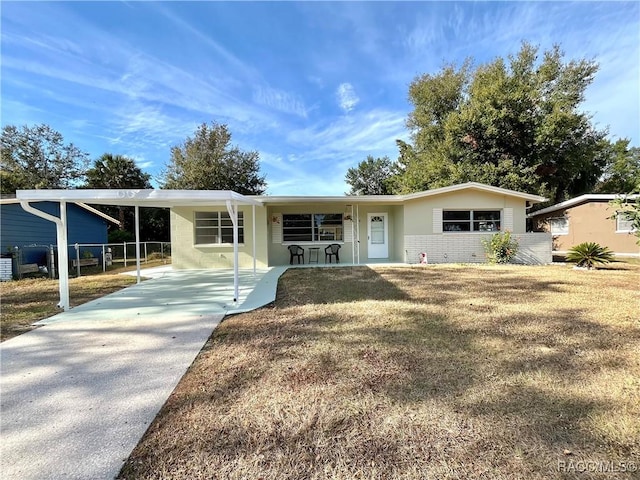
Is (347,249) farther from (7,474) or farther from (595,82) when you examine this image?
(595,82)

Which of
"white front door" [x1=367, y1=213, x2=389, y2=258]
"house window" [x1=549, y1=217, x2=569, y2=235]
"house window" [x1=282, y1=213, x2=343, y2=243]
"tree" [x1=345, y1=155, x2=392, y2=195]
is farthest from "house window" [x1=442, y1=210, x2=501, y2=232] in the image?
"tree" [x1=345, y1=155, x2=392, y2=195]

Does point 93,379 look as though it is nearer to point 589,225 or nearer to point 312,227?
point 312,227

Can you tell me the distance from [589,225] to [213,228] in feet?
58.2

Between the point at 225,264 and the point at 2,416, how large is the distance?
31.6 feet

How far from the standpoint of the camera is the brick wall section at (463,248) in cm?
1264

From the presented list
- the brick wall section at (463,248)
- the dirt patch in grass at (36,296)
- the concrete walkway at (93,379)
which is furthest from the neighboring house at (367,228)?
the concrete walkway at (93,379)

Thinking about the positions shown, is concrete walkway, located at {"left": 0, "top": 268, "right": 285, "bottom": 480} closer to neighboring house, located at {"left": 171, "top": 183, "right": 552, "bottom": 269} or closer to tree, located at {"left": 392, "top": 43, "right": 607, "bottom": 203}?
neighboring house, located at {"left": 171, "top": 183, "right": 552, "bottom": 269}

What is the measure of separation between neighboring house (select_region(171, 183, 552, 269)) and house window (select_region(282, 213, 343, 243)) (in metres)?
0.04

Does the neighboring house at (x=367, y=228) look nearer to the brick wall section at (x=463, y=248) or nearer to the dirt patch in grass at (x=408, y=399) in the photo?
the brick wall section at (x=463, y=248)

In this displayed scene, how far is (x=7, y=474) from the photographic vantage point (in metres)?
1.93

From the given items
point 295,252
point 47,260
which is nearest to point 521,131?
point 295,252

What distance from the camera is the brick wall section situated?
12641 millimetres

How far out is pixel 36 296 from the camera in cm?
758

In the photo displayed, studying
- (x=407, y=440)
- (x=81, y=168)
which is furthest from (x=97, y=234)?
(x=407, y=440)
